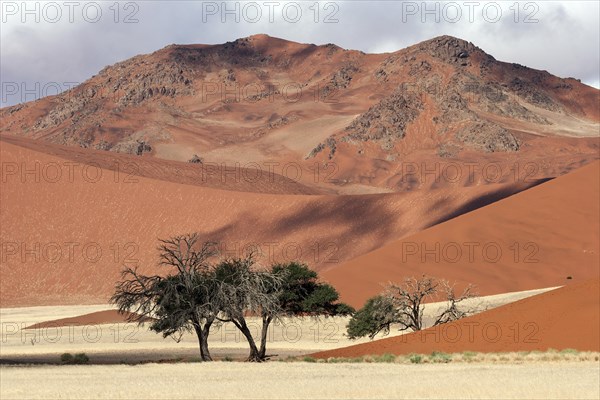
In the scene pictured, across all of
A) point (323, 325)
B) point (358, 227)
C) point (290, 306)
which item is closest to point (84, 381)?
point (290, 306)

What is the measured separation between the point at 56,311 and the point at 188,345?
113ft

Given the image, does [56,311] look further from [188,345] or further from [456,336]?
[456,336]

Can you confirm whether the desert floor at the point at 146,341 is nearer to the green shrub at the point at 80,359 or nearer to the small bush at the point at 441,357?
the green shrub at the point at 80,359

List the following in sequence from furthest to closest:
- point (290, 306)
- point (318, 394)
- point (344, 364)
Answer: point (290, 306) → point (344, 364) → point (318, 394)

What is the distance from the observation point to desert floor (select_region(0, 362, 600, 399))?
94.2 feet

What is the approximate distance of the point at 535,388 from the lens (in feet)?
95.8

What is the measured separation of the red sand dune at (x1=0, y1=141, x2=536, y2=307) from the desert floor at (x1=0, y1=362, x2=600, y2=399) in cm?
6607

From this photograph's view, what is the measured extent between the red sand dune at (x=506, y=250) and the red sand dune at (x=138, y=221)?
19.9 metres

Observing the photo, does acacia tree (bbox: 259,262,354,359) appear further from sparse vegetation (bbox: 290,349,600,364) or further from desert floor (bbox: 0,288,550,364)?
sparse vegetation (bbox: 290,349,600,364)

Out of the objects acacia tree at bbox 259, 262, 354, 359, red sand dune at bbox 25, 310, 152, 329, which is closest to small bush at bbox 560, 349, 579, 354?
acacia tree at bbox 259, 262, 354, 359

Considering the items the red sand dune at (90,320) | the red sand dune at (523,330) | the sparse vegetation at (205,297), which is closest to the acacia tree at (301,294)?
the sparse vegetation at (205,297)

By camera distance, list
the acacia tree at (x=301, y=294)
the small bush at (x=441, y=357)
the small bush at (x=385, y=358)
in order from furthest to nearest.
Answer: the acacia tree at (x=301, y=294)
the small bush at (x=385, y=358)
the small bush at (x=441, y=357)

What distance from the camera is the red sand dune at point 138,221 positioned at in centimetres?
10825

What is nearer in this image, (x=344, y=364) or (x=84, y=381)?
(x=84, y=381)
